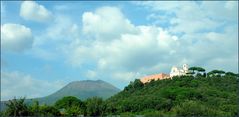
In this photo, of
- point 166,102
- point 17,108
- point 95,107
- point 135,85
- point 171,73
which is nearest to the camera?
point 17,108

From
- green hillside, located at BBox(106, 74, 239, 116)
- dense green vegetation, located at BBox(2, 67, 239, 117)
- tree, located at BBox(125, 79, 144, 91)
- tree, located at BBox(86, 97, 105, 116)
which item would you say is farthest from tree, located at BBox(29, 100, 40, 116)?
tree, located at BBox(125, 79, 144, 91)

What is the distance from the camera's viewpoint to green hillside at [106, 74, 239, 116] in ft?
174

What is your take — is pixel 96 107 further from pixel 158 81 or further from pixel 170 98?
pixel 158 81

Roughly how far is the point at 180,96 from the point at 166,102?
15.2 ft

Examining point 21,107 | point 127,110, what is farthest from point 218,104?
point 21,107

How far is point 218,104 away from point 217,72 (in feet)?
88.2

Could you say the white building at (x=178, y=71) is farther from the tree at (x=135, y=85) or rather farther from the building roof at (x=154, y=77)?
the tree at (x=135, y=85)

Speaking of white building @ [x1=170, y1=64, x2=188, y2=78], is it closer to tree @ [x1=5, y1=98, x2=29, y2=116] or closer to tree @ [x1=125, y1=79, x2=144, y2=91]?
tree @ [x1=125, y1=79, x2=144, y2=91]

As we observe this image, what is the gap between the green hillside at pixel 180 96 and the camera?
5294 cm

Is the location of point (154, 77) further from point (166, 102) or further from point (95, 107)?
point (95, 107)

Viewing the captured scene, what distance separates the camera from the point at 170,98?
6297 cm

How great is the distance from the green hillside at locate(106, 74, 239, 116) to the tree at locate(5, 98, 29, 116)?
1365 centimetres

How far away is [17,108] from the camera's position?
3303 cm

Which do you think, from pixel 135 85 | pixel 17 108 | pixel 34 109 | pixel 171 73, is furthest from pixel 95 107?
pixel 171 73
